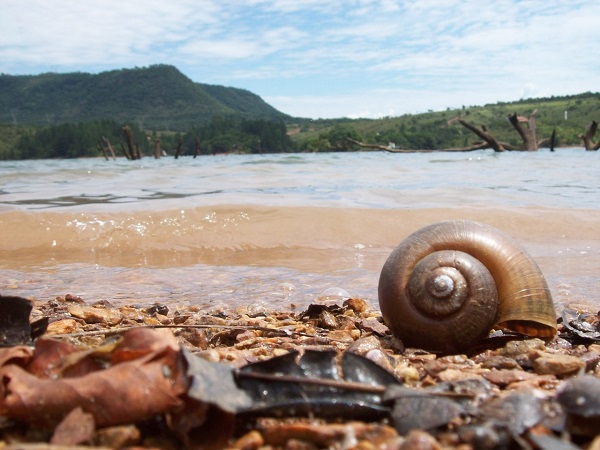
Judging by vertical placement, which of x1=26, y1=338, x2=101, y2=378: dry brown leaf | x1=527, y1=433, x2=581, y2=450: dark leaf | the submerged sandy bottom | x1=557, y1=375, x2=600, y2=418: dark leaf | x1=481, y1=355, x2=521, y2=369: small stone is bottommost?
the submerged sandy bottom

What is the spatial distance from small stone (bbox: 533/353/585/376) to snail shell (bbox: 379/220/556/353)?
0.42 m

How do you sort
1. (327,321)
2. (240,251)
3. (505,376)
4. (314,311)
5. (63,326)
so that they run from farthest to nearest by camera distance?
(240,251) < (314,311) < (327,321) < (63,326) < (505,376)

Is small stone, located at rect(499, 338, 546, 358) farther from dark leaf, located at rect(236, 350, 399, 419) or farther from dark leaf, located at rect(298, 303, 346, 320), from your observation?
dark leaf, located at rect(298, 303, 346, 320)

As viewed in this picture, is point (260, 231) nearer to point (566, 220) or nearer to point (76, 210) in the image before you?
point (76, 210)

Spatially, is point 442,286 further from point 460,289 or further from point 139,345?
point 139,345

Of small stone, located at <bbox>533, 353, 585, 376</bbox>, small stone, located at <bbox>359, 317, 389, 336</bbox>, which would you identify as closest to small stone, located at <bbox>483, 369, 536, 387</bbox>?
small stone, located at <bbox>533, 353, 585, 376</bbox>

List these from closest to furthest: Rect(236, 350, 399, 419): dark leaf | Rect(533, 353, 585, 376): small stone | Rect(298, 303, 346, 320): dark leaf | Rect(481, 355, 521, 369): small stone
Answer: Rect(236, 350, 399, 419): dark leaf → Rect(533, 353, 585, 376): small stone → Rect(481, 355, 521, 369): small stone → Rect(298, 303, 346, 320): dark leaf

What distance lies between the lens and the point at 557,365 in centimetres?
236

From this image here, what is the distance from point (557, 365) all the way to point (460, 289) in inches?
22.4

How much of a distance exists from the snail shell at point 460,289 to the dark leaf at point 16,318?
1.64 meters

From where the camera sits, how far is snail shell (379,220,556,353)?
2.81 metres

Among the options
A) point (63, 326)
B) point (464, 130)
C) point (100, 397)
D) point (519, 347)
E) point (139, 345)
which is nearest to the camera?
point (100, 397)

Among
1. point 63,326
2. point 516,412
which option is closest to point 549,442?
point 516,412

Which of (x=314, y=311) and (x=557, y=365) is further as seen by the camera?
(x=314, y=311)
